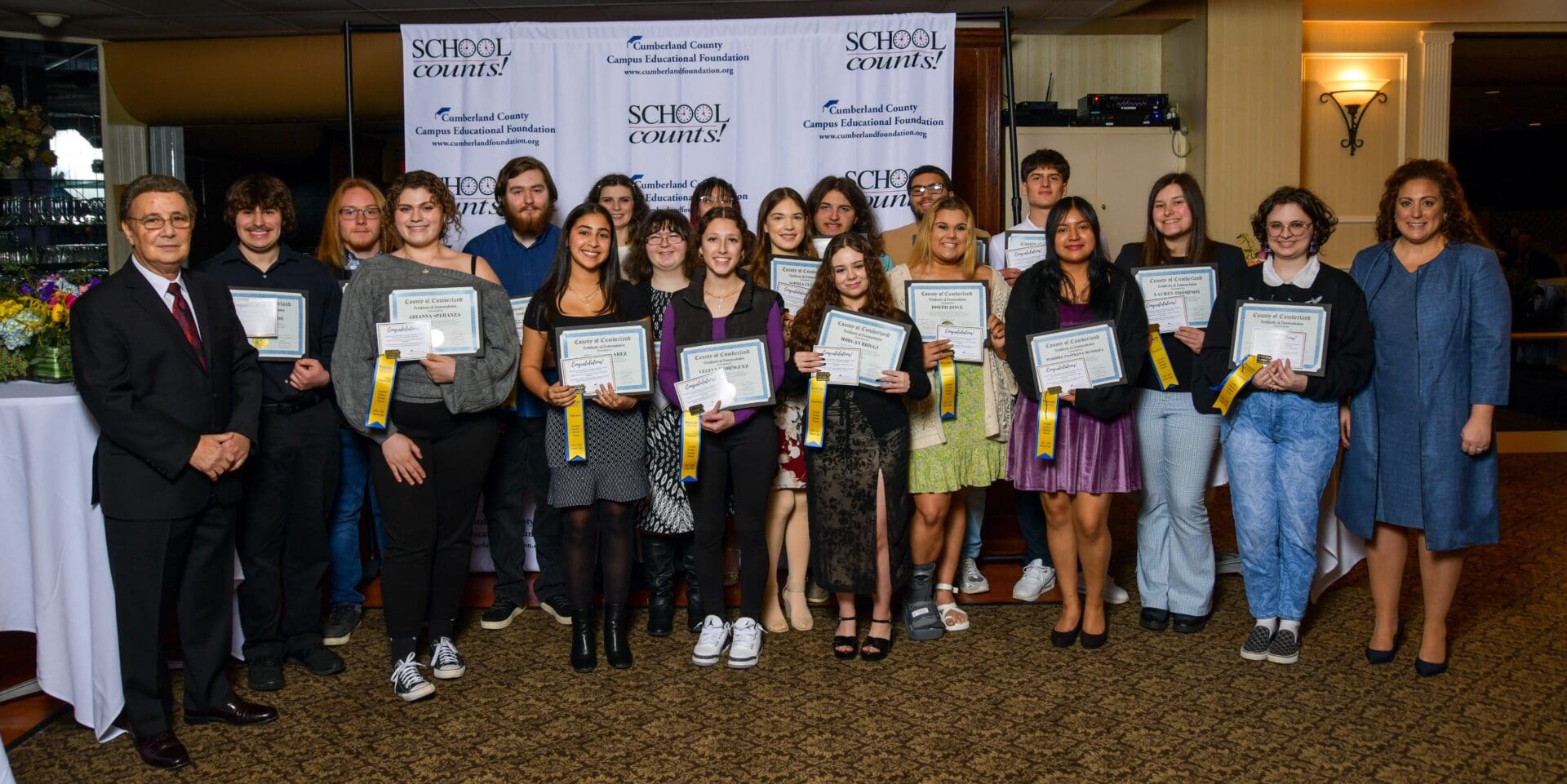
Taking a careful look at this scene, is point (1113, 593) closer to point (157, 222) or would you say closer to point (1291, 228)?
point (1291, 228)

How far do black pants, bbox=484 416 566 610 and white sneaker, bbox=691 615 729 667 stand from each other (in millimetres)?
690

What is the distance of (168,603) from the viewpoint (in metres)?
3.00

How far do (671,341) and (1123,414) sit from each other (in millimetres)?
1482

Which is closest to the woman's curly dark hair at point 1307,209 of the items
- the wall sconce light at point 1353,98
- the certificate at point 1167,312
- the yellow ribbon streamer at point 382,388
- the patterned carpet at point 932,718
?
the certificate at point 1167,312

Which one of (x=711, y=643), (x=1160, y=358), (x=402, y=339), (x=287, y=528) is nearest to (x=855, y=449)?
(x=711, y=643)

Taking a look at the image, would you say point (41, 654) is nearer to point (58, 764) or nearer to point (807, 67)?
point (58, 764)

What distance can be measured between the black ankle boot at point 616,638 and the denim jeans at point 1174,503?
179 centimetres

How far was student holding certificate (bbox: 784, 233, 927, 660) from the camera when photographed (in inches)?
137

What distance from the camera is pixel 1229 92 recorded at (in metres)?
7.42

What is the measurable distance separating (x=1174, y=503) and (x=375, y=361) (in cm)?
262

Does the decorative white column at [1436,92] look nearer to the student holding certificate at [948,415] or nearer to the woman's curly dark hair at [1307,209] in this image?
the woman's curly dark hair at [1307,209]

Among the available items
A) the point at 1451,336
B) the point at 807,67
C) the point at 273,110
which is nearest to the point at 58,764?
the point at 807,67

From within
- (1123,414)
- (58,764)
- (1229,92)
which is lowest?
(58,764)

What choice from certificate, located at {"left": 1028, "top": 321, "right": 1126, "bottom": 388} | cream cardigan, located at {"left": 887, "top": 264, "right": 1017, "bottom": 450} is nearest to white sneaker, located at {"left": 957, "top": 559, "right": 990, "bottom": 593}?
cream cardigan, located at {"left": 887, "top": 264, "right": 1017, "bottom": 450}
